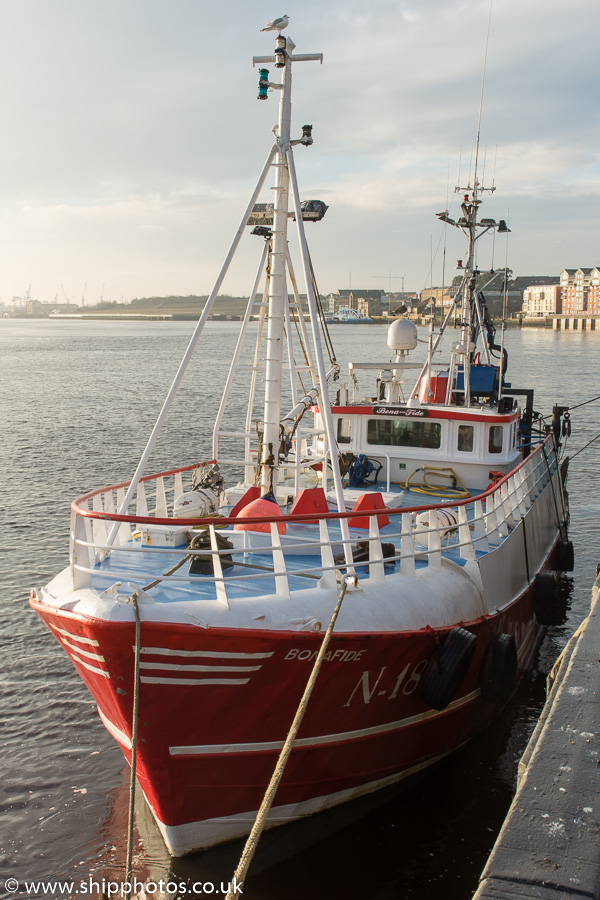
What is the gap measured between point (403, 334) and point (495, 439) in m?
3.11

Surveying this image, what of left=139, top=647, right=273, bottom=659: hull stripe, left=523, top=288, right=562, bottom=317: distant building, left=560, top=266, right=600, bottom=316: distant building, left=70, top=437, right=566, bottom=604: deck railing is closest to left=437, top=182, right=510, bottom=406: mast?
left=70, top=437, right=566, bottom=604: deck railing

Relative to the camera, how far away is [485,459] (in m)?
13.5

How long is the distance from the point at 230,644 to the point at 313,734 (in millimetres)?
1613

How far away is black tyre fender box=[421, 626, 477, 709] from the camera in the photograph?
7.79 meters

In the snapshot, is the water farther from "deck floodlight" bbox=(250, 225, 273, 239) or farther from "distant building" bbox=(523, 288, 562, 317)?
"distant building" bbox=(523, 288, 562, 317)

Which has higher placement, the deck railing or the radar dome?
the radar dome

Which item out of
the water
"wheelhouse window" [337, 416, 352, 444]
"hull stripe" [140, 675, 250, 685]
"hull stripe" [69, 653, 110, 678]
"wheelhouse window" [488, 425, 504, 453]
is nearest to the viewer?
"hull stripe" [140, 675, 250, 685]

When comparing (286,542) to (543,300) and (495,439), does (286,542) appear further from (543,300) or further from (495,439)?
(543,300)

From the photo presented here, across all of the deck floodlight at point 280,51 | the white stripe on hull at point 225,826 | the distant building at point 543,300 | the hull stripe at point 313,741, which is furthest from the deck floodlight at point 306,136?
the distant building at point 543,300

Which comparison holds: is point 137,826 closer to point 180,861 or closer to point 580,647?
point 180,861

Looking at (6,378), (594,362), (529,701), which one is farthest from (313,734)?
(594,362)

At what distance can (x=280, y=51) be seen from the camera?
29.8 feet

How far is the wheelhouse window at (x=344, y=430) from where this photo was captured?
47.1ft

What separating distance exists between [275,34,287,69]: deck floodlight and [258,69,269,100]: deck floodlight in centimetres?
19
